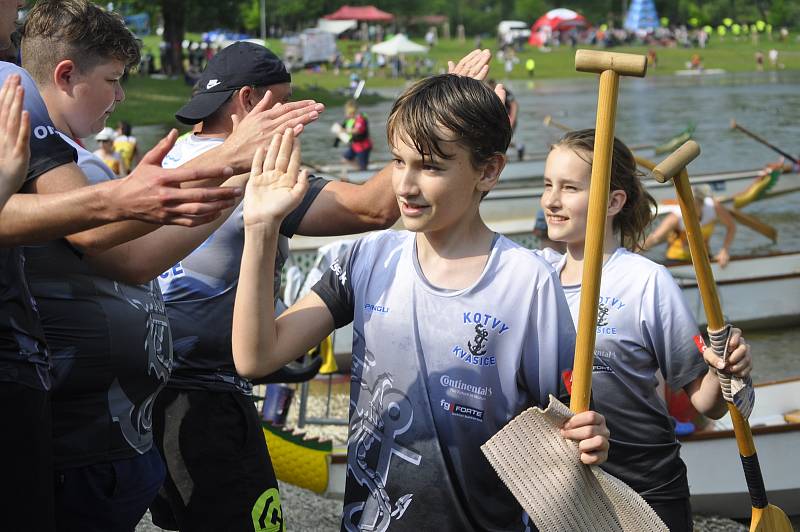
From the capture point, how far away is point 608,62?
9.35 ft

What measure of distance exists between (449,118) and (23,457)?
4.39 feet

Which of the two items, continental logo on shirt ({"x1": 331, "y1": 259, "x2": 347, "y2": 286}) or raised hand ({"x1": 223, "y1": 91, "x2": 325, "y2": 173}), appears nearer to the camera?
raised hand ({"x1": 223, "y1": 91, "x2": 325, "y2": 173})

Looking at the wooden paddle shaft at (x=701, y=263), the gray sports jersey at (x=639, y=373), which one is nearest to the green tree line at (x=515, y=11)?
the gray sports jersey at (x=639, y=373)

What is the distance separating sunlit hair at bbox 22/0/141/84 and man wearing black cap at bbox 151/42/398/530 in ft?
1.81

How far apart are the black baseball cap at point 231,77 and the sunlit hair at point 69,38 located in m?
0.60

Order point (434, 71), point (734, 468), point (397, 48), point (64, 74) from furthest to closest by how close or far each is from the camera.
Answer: point (434, 71), point (397, 48), point (734, 468), point (64, 74)

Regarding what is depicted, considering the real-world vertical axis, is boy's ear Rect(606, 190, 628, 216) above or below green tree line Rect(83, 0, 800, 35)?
above

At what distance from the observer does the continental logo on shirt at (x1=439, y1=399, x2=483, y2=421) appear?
280 cm

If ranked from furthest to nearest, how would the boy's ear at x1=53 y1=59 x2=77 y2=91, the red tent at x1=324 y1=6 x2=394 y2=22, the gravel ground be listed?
1. the red tent at x1=324 y1=6 x2=394 y2=22
2. the gravel ground
3. the boy's ear at x1=53 y1=59 x2=77 y2=91

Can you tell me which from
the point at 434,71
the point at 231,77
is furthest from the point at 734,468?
the point at 434,71

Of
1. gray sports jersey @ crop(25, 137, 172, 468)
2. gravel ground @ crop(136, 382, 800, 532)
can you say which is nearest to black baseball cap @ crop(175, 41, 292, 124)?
gray sports jersey @ crop(25, 137, 172, 468)

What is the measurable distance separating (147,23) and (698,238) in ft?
190

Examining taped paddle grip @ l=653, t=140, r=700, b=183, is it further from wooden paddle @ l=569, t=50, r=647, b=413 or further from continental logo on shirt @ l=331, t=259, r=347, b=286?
continental logo on shirt @ l=331, t=259, r=347, b=286

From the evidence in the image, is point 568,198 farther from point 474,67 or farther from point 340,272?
point 340,272
